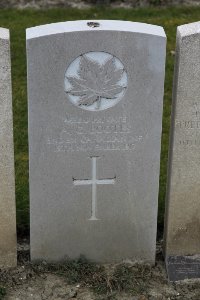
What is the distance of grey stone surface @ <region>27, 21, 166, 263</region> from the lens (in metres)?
4.98

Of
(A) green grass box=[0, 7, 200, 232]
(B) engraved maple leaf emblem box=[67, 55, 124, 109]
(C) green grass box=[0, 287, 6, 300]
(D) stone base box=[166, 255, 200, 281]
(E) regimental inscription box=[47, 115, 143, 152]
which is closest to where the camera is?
(B) engraved maple leaf emblem box=[67, 55, 124, 109]

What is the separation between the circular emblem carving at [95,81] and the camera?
5.01m

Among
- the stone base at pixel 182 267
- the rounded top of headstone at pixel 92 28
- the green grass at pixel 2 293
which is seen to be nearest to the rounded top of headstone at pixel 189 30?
the rounded top of headstone at pixel 92 28

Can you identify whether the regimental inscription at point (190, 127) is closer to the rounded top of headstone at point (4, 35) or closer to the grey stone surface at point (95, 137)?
the grey stone surface at point (95, 137)

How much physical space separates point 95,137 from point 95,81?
45 cm

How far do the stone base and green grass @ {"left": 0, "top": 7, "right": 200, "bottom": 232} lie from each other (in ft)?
1.75

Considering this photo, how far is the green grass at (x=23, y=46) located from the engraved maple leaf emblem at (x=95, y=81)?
1.57m

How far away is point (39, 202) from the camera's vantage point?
5488mm

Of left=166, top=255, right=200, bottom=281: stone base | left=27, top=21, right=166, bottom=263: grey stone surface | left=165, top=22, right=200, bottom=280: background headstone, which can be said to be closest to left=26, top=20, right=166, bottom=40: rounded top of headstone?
left=27, top=21, right=166, bottom=263: grey stone surface

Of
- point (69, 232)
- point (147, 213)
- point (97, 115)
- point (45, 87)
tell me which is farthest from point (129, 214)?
point (45, 87)

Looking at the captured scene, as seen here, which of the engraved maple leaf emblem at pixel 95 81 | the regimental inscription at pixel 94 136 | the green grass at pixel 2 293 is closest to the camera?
the engraved maple leaf emblem at pixel 95 81

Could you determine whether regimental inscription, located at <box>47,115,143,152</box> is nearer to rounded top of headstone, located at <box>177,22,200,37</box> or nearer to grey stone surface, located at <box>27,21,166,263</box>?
grey stone surface, located at <box>27,21,166,263</box>

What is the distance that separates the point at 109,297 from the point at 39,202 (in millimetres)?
904

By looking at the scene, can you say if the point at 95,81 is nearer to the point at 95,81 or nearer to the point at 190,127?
the point at 95,81
